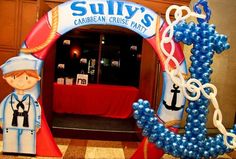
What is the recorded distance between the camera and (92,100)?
5.82 meters

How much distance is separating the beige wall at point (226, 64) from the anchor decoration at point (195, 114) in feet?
8.05

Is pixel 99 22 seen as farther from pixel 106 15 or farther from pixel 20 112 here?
pixel 20 112

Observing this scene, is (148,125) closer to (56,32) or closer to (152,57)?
(56,32)

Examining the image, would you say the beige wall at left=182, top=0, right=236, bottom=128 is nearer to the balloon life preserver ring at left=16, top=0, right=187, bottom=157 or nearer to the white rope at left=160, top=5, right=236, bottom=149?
the balloon life preserver ring at left=16, top=0, right=187, bottom=157

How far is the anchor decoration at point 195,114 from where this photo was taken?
8.82ft

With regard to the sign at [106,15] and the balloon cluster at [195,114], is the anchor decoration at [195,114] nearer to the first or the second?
the balloon cluster at [195,114]

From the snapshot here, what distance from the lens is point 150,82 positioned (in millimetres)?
4406

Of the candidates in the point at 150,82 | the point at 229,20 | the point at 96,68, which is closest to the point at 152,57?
the point at 150,82

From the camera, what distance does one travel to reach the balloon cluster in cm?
269

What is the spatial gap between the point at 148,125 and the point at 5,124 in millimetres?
1642

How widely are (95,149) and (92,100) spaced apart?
7.01ft

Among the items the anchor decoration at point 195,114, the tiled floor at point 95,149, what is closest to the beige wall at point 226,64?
the tiled floor at point 95,149

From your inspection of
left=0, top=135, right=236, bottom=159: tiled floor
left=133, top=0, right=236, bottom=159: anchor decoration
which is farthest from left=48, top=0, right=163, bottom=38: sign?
left=0, top=135, right=236, bottom=159: tiled floor

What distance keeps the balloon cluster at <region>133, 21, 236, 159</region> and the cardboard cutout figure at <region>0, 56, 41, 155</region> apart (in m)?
1.22
